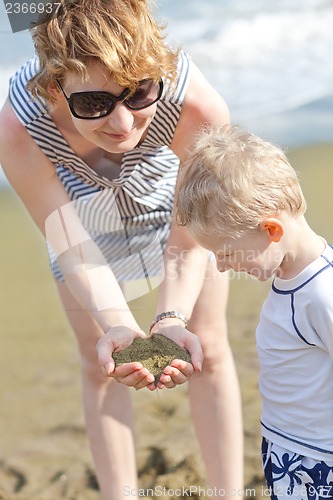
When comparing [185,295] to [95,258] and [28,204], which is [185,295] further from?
[28,204]

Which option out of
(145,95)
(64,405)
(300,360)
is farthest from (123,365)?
(64,405)

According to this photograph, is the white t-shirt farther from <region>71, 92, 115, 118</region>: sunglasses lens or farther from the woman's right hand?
<region>71, 92, 115, 118</region>: sunglasses lens

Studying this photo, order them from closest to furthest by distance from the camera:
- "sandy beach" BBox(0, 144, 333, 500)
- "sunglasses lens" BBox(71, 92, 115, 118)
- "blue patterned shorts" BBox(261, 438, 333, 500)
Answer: "blue patterned shorts" BBox(261, 438, 333, 500)
"sunglasses lens" BBox(71, 92, 115, 118)
"sandy beach" BBox(0, 144, 333, 500)

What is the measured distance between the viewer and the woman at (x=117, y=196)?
2.13 m

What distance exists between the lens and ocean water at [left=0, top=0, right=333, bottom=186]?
22.7 feet

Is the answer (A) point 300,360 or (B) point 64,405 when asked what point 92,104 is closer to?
(A) point 300,360

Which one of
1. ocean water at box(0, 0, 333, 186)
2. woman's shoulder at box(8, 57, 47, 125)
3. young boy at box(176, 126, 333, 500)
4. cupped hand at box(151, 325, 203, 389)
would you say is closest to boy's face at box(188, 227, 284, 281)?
young boy at box(176, 126, 333, 500)

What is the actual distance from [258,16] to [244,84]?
1556 mm

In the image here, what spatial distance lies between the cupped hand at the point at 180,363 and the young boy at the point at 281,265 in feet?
0.82

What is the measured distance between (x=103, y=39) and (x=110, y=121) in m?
0.23

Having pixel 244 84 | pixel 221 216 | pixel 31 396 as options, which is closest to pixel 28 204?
pixel 221 216

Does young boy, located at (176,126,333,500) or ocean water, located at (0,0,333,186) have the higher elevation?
young boy, located at (176,126,333,500)

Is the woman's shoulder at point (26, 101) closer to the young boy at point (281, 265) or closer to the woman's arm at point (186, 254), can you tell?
the woman's arm at point (186, 254)

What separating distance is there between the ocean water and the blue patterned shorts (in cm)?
449
